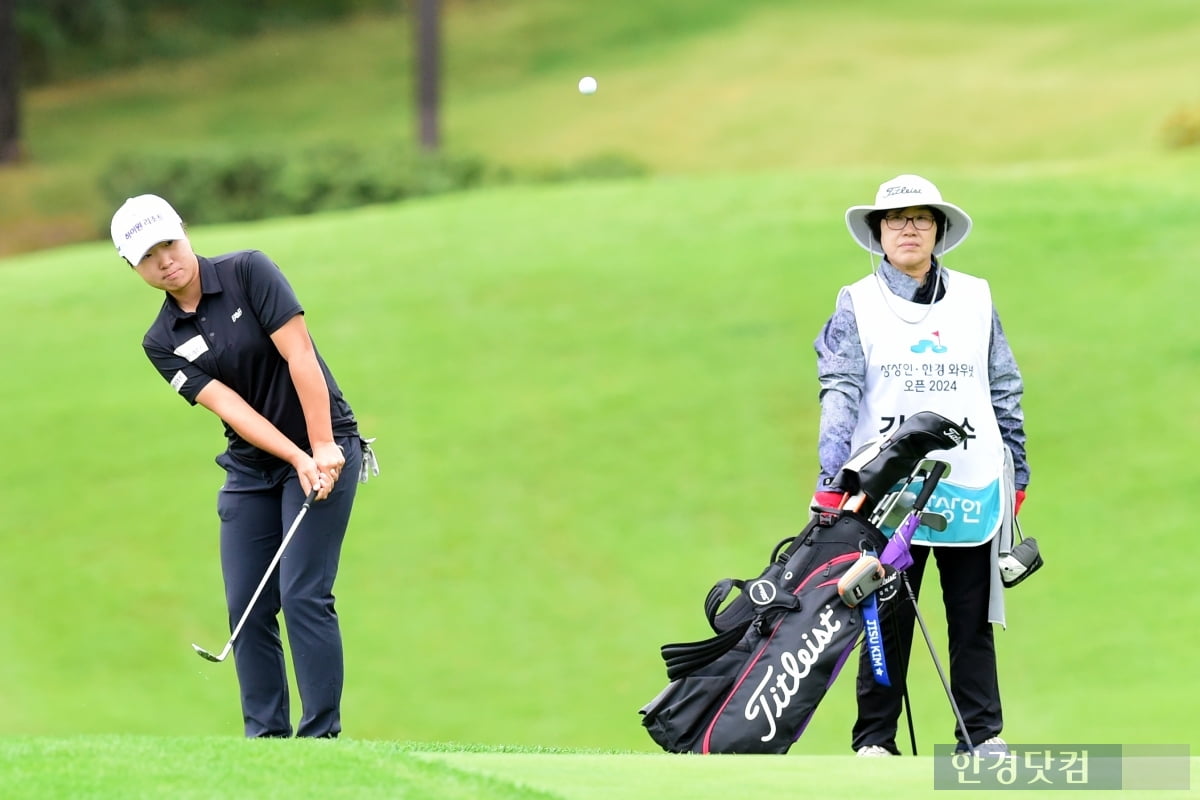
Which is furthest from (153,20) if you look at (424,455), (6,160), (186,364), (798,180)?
(186,364)

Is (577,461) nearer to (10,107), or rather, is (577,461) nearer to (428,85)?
(428,85)

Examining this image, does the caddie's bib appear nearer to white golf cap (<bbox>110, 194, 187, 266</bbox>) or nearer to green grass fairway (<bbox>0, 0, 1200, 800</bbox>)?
green grass fairway (<bbox>0, 0, 1200, 800</bbox>)

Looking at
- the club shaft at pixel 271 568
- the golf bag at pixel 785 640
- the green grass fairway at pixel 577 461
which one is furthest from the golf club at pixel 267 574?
the green grass fairway at pixel 577 461

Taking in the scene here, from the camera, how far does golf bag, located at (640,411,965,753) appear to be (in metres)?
5.11

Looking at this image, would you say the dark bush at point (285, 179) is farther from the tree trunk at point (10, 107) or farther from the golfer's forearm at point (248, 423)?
the golfer's forearm at point (248, 423)

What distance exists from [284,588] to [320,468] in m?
0.37

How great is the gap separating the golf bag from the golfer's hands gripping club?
1070mm

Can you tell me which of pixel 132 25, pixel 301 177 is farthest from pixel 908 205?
→ pixel 132 25

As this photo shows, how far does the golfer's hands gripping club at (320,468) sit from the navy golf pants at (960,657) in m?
1.63

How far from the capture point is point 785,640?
5.16 meters

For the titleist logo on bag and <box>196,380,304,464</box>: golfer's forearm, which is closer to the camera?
the titleist logo on bag

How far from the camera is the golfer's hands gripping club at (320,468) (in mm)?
5426

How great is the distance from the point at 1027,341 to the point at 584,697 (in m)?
4.71

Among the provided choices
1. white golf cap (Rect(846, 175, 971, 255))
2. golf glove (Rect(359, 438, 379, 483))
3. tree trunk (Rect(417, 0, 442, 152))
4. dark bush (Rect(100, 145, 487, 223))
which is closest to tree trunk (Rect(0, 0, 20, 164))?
dark bush (Rect(100, 145, 487, 223))
